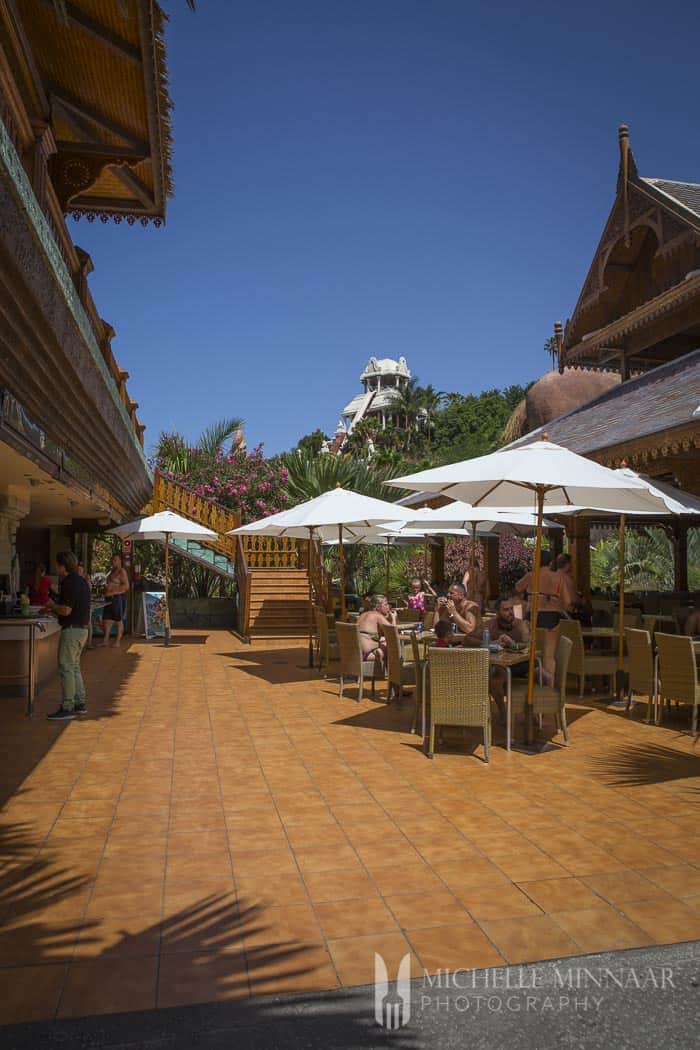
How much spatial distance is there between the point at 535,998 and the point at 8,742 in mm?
5449

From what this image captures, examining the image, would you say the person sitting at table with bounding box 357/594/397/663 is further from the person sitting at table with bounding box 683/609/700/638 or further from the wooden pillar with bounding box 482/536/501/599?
the wooden pillar with bounding box 482/536/501/599

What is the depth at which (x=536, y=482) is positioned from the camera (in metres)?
6.51

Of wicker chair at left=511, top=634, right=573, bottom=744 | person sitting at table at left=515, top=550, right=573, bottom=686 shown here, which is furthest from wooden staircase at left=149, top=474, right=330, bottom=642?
wicker chair at left=511, top=634, right=573, bottom=744

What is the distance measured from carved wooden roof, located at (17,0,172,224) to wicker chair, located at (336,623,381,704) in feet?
16.4

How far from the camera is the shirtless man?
626 inches

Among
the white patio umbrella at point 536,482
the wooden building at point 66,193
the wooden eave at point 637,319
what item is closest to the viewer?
the wooden building at point 66,193

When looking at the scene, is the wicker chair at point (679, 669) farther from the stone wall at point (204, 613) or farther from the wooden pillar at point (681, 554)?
the stone wall at point (204, 613)

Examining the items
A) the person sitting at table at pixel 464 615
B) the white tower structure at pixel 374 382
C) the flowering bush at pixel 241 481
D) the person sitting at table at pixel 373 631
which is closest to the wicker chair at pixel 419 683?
the person sitting at table at pixel 464 615

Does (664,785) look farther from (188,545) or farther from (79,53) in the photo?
(188,545)

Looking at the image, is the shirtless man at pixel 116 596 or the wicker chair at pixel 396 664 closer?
the wicker chair at pixel 396 664

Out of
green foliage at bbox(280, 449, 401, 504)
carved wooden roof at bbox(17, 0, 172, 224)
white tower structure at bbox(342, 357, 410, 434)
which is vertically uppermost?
white tower structure at bbox(342, 357, 410, 434)

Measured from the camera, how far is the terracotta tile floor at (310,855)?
3320 mm

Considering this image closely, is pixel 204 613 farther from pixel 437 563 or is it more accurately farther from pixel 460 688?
pixel 460 688

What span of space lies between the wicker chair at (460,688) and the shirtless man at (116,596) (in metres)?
10.4
